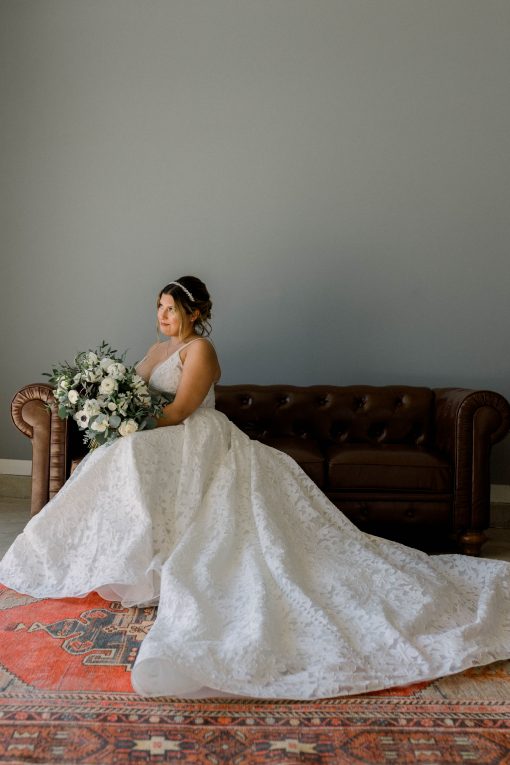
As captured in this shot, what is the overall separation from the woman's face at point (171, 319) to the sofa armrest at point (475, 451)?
1.57 metres

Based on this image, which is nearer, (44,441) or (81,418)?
(81,418)

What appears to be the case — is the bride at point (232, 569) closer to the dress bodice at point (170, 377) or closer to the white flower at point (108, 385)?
the dress bodice at point (170, 377)

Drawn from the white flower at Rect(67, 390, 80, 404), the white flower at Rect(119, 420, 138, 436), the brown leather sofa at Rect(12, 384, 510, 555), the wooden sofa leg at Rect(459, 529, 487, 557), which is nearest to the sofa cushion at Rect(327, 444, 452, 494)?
the brown leather sofa at Rect(12, 384, 510, 555)

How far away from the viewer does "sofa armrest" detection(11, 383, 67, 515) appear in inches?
141

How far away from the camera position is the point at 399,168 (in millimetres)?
4570

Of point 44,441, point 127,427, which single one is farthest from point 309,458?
point 44,441

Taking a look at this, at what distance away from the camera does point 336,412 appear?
13.9ft

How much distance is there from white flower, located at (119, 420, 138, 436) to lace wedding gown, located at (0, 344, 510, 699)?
0.15ft

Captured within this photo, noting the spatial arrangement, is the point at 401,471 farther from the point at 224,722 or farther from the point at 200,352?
the point at 224,722

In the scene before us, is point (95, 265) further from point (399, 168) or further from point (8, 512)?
point (399, 168)

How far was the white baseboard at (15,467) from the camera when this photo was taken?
15.9 ft

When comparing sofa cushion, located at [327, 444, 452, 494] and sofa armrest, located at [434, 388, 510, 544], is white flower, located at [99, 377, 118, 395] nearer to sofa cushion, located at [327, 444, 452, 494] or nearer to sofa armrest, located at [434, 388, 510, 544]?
sofa cushion, located at [327, 444, 452, 494]

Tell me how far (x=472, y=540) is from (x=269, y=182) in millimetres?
2720

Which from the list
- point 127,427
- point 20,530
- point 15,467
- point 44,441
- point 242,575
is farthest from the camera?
point 15,467
